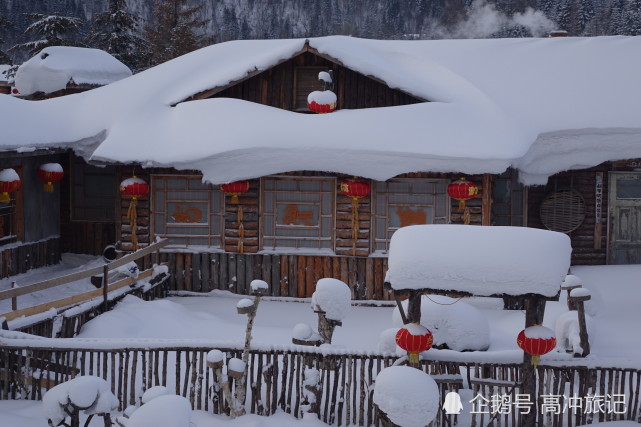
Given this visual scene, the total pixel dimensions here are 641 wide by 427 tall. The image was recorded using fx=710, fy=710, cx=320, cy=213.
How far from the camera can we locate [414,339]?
8805 millimetres

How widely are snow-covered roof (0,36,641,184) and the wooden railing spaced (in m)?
2.25

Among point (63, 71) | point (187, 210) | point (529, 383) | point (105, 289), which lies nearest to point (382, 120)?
→ point (187, 210)

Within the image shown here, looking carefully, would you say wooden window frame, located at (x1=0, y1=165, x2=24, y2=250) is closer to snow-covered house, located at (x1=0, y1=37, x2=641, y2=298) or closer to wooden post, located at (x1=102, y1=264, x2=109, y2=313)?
snow-covered house, located at (x1=0, y1=37, x2=641, y2=298)

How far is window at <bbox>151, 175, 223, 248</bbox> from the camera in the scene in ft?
51.1

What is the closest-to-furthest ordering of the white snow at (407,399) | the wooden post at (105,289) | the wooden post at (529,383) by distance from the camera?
the white snow at (407,399) → the wooden post at (529,383) → the wooden post at (105,289)

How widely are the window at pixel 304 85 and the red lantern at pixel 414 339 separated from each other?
323 inches

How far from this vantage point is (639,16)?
199 ft

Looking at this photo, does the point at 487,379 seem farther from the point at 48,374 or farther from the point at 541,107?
the point at 541,107

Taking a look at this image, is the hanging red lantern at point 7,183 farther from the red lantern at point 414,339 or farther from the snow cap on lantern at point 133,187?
the red lantern at point 414,339

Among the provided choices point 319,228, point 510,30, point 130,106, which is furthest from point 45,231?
point 510,30

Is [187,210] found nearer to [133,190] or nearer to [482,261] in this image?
[133,190]

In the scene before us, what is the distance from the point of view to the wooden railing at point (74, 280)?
34.5 feet

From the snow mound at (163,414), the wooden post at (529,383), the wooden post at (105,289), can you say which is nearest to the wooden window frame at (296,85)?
the wooden post at (105,289)

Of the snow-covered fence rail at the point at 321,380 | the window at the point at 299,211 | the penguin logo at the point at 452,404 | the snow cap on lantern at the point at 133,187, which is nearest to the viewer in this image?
the penguin logo at the point at 452,404
